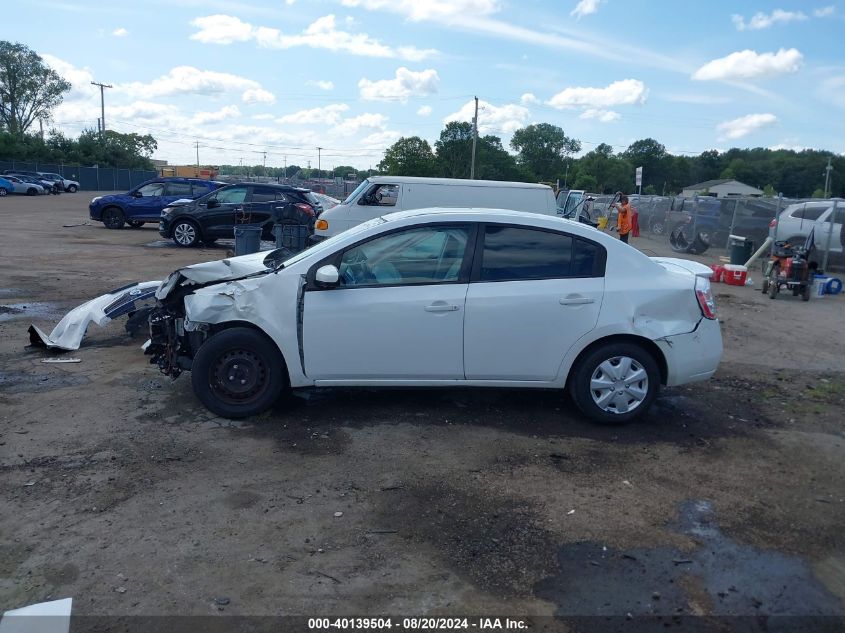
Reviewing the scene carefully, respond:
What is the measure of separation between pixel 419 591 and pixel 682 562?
1455 millimetres

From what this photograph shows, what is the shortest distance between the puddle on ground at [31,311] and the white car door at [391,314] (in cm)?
564

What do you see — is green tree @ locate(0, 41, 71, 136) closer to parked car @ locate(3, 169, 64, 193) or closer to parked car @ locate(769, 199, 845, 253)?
parked car @ locate(3, 169, 64, 193)

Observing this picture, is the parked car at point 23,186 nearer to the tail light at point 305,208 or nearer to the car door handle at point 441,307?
the tail light at point 305,208

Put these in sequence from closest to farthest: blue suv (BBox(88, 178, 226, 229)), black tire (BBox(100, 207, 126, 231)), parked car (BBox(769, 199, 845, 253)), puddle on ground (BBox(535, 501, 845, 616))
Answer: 1. puddle on ground (BBox(535, 501, 845, 616))
2. parked car (BBox(769, 199, 845, 253))
3. blue suv (BBox(88, 178, 226, 229))
4. black tire (BBox(100, 207, 126, 231))

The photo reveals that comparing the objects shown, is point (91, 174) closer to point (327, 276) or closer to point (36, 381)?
point (36, 381)

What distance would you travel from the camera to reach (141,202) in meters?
23.3

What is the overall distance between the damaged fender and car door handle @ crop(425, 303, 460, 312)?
11.5 ft

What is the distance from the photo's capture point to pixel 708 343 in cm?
582

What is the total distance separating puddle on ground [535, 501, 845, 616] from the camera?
3451 millimetres

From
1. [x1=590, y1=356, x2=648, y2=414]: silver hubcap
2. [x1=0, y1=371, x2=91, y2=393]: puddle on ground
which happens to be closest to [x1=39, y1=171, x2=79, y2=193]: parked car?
[x1=0, y1=371, x2=91, y2=393]: puddle on ground

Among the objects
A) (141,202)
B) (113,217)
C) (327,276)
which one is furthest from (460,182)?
(113,217)

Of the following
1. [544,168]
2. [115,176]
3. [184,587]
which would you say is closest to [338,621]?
[184,587]

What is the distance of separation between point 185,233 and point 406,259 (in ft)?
48.0

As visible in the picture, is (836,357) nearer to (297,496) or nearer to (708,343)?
(708,343)
